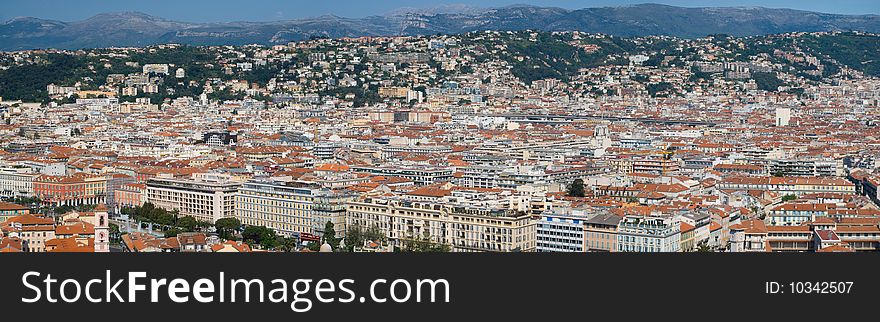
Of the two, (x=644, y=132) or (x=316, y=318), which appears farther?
(x=644, y=132)

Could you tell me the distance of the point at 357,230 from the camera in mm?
17188

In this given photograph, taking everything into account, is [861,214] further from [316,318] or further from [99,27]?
[99,27]

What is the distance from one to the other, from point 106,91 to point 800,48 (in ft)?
96.4

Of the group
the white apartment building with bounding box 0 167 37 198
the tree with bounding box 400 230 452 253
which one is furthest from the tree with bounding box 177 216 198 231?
the white apartment building with bounding box 0 167 37 198

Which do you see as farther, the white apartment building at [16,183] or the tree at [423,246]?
the white apartment building at [16,183]

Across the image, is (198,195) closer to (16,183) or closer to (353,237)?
(16,183)

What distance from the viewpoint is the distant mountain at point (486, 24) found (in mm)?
93688

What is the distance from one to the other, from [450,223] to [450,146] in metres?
14.8

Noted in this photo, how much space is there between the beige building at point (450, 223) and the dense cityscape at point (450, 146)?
0.02 meters

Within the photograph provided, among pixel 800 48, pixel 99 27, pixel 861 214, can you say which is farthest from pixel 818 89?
pixel 99 27

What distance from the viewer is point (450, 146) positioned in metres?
31.6

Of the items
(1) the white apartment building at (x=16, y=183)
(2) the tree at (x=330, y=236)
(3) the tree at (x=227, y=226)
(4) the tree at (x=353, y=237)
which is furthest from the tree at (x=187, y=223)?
(1) the white apartment building at (x=16, y=183)

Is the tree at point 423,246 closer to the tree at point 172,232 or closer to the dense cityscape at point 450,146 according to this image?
the dense cityscape at point 450,146

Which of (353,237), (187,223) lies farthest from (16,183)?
(353,237)
